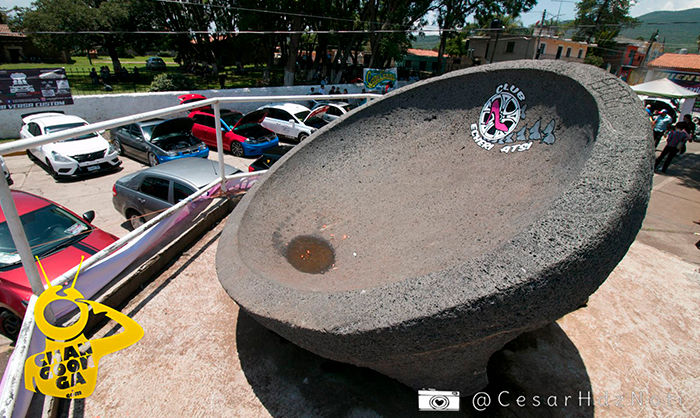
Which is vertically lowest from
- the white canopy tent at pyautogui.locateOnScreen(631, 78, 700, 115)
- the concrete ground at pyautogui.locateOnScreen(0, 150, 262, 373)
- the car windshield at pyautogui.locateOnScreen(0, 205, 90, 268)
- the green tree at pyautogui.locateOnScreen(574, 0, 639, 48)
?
the concrete ground at pyautogui.locateOnScreen(0, 150, 262, 373)

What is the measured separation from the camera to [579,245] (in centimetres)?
172

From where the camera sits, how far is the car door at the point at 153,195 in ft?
22.8

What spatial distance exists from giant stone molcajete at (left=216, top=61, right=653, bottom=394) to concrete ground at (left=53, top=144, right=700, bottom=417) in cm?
52

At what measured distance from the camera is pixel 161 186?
7.05 meters

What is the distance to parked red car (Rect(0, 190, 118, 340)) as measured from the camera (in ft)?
14.4

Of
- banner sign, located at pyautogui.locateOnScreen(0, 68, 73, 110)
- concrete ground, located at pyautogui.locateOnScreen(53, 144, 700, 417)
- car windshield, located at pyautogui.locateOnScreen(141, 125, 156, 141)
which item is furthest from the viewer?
banner sign, located at pyautogui.locateOnScreen(0, 68, 73, 110)

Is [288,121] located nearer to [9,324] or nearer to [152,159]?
[152,159]

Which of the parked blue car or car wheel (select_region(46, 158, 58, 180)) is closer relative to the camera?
car wheel (select_region(46, 158, 58, 180))

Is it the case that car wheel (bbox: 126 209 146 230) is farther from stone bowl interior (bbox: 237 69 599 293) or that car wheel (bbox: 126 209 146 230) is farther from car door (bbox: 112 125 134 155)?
car door (bbox: 112 125 134 155)

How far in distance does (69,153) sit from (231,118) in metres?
6.79

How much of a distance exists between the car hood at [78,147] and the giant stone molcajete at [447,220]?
1087 centimetres

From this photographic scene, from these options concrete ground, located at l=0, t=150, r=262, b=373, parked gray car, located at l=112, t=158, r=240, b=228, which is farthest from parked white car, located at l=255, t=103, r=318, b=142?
parked gray car, located at l=112, t=158, r=240, b=228

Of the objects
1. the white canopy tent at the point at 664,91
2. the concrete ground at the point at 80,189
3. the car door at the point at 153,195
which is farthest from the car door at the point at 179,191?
the white canopy tent at the point at 664,91

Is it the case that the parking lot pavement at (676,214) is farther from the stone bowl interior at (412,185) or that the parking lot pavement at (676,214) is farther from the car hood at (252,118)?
the car hood at (252,118)
